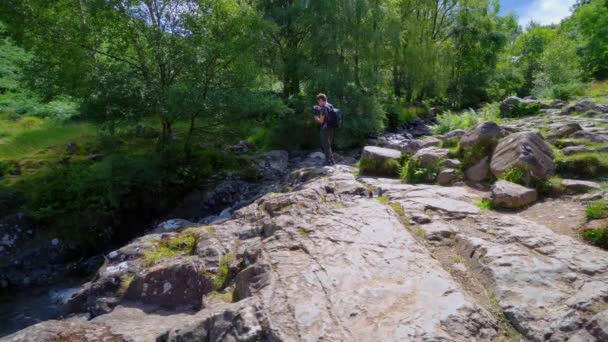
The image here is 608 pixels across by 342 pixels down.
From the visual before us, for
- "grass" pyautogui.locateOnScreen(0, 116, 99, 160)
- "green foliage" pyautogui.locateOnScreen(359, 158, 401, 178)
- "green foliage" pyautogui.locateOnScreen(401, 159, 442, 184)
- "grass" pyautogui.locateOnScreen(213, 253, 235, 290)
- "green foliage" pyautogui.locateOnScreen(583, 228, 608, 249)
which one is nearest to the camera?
"green foliage" pyautogui.locateOnScreen(583, 228, 608, 249)

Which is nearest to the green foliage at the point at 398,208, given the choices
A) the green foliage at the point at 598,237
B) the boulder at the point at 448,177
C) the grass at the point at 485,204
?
the grass at the point at 485,204

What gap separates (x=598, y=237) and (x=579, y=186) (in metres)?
2.24

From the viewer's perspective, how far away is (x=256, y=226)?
786 centimetres

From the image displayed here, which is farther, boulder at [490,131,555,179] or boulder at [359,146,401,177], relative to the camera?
boulder at [359,146,401,177]

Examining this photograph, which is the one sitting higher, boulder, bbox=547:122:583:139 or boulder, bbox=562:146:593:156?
boulder, bbox=547:122:583:139

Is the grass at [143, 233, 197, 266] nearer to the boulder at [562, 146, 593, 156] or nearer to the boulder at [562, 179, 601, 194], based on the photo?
the boulder at [562, 179, 601, 194]

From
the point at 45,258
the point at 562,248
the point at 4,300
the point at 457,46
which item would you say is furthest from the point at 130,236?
the point at 457,46

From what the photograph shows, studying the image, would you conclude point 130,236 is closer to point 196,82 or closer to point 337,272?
point 196,82

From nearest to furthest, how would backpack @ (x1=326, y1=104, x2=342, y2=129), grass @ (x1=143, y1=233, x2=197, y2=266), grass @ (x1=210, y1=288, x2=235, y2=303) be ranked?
grass @ (x1=210, y1=288, x2=235, y2=303)
grass @ (x1=143, y1=233, x2=197, y2=266)
backpack @ (x1=326, y1=104, x2=342, y2=129)

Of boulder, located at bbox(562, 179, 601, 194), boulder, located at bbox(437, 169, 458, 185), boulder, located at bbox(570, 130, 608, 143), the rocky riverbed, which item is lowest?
the rocky riverbed

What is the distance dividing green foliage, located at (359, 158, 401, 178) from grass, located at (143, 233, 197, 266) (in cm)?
523

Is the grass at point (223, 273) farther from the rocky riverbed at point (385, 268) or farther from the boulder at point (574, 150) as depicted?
the boulder at point (574, 150)

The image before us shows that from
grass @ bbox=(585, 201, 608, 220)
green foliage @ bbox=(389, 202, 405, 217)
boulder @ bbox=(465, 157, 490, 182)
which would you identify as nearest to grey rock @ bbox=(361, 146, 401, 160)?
boulder @ bbox=(465, 157, 490, 182)

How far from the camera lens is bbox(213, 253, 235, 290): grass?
20.0 ft
